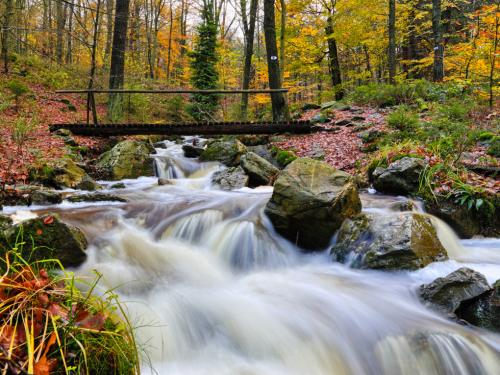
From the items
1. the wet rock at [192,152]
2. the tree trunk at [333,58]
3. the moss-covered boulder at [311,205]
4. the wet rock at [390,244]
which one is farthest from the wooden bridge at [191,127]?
the tree trunk at [333,58]

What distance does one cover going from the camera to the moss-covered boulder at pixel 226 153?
10102 mm

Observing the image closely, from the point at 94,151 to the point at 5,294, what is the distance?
920cm

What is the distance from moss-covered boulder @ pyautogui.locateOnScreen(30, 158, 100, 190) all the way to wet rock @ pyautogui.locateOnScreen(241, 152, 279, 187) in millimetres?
3330

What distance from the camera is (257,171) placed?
8484 millimetres

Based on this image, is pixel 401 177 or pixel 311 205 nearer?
pixel 311 205

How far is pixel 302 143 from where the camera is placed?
10.5 m

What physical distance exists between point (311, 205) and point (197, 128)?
6.96m

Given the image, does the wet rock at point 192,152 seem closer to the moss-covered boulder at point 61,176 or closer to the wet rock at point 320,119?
the moss-covered boulder at point 61,176

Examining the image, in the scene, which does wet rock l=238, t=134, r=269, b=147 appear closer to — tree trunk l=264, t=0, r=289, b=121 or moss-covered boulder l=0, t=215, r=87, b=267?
tree trunk l=264, t=0, r=289, b=121

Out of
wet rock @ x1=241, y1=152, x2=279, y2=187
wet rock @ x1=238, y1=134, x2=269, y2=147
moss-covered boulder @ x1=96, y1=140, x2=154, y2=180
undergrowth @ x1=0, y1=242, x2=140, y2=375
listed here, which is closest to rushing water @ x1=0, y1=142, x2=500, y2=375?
undergrowth @ x1=0, y1=242, x2=140, y2=375

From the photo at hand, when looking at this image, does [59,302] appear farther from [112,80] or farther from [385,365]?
[112,80]

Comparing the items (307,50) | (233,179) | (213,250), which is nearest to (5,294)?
(213,250)

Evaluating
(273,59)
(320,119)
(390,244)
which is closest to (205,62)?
(273,59)

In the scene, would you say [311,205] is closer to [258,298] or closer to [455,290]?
[258,298]
